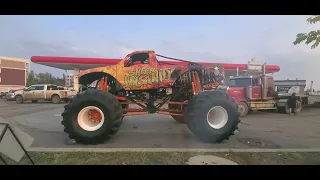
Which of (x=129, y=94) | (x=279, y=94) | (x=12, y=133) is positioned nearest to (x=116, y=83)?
(x=129, y=94)

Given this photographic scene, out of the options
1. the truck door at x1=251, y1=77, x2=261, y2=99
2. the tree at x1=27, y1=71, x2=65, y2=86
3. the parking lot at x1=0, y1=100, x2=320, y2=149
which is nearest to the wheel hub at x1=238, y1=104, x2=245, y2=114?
the truck door at x1=251, y1=77, x2=261, y2=99

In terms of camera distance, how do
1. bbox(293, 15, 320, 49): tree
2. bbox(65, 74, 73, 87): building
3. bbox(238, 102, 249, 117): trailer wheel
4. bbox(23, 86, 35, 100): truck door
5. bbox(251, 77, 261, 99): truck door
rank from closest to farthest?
bbox(293, 15, 320, 49): tree, bbox(65, 74, 73, 87): building, bbox(23, 86, 35, 100): truck door, bbox(238, 102, 249, 117): trailer wheel, bbox(251, 77, 261, 99): truck door

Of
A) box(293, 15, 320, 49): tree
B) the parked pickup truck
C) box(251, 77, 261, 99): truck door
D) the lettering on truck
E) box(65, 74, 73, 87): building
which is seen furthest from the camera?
box(251, 77, 261, 99): truck door

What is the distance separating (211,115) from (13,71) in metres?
4.52

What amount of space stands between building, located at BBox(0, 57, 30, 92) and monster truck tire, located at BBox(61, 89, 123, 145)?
3.77 feet

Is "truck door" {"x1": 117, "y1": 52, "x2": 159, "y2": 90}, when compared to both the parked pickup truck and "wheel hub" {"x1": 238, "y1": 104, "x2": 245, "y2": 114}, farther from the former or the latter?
"wheel hub" {"x1": 238, "y1": 104, "x2": 245, "y2": 114}

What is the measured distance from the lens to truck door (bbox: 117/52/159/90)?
21.2 feet

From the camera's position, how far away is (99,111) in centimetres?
595

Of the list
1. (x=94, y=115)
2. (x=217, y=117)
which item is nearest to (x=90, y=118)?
(x=94, y=115)

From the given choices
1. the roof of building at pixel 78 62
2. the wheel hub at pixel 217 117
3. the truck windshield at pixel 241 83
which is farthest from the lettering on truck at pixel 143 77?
the truck windshield at pixel 241 83

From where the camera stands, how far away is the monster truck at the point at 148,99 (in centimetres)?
588

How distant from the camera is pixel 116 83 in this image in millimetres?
6680
